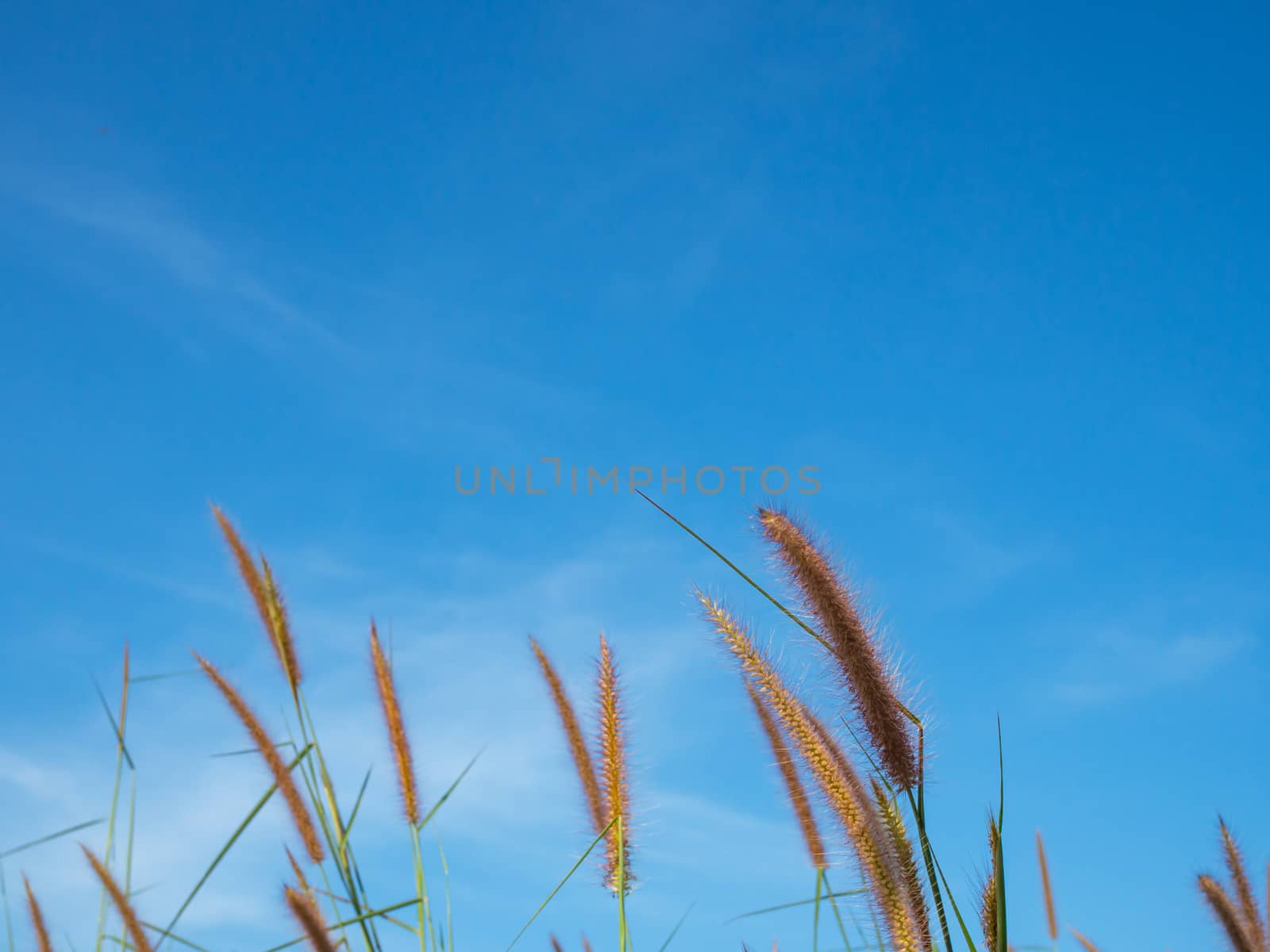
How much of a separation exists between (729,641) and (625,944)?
115 centimetres

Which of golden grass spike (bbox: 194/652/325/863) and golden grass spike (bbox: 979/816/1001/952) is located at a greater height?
golden grass spike (bbox: 194/652/325/863)

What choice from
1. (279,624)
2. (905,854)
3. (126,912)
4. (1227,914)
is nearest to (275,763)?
(279,624)

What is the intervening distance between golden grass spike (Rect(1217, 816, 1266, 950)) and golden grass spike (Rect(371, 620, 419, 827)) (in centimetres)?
311

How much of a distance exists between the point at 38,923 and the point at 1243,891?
14.6 ft

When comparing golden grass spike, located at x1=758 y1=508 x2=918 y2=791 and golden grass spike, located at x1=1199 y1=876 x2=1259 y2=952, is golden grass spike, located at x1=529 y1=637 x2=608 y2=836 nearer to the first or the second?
golden grass spike, located at x1=758 y1=508 x2=918 y2=791

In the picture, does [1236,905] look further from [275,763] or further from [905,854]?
[275,763]

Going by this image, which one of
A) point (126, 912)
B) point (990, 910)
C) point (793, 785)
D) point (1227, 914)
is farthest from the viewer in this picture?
point (793, 785)

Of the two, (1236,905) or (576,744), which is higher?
(576,744)

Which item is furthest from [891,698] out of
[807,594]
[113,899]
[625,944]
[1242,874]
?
[1242,874]

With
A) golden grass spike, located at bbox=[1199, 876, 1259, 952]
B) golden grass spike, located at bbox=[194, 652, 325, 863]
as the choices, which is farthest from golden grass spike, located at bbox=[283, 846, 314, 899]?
golden grass spike, located at bbox=[1199, 876, 1259, 952]

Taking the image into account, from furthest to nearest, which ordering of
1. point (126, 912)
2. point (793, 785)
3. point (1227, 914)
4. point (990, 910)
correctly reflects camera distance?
point (793, 785) → point (1227, 914) → point (990, 910) → point (126, 912)

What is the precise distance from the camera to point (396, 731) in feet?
13.7

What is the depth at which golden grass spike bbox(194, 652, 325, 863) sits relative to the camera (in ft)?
10.3

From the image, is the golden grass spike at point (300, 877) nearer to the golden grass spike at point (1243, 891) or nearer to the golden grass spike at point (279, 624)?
the golden grass spike at point (279, 624)
